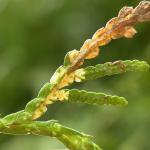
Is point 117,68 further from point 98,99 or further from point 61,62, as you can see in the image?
point 61,62

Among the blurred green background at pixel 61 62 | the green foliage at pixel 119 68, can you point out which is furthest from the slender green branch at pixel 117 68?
the blurred green background at pixel 61 62

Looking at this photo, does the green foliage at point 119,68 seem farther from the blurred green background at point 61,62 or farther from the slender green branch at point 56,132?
the blurred green background at point 61,62

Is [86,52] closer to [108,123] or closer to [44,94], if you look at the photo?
[44,94]

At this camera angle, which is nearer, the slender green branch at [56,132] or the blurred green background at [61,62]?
the slender green branch at [56,132]

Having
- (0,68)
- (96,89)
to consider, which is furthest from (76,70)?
(0,68)

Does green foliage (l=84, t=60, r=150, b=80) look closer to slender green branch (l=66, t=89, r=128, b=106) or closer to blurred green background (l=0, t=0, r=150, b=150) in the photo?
slender green branch (l=66, t=89, r=128, b=106)

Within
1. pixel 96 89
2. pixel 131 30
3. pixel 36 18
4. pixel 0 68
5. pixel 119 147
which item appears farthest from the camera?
pixel 36 18

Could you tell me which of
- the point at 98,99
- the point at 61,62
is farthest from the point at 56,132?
the point at 61,62

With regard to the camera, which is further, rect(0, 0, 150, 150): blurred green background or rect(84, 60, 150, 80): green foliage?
rect(0, 0, 150, 150): blurred green background

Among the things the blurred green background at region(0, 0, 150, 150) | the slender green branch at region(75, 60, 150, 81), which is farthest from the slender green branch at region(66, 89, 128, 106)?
the blurred green background at region(0, 0, 150, 150)
